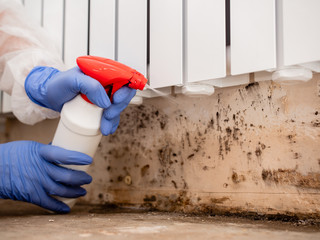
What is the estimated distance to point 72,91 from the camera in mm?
830

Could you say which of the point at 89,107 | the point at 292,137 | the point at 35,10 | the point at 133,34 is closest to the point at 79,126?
the point at 89,107

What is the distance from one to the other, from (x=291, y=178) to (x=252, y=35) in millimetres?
364

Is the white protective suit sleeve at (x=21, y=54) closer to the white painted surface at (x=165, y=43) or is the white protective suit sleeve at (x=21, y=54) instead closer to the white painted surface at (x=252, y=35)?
the white painted surface at (x=165, y=43)

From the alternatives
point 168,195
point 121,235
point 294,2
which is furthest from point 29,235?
point 294,2

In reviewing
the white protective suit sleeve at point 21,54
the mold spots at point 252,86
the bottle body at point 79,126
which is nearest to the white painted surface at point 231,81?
the mold spots at point 252,86

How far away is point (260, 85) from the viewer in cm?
86

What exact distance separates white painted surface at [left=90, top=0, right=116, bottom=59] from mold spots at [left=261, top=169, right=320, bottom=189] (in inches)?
22.1

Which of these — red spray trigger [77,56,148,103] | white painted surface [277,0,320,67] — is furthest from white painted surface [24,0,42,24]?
white painted surface [277,0,320,67]

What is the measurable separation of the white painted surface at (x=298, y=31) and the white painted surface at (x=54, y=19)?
2.48 ft

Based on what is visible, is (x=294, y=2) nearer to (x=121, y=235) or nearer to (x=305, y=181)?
(x=305, y=181)

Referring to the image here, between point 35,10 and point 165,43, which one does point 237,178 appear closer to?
point 165,43

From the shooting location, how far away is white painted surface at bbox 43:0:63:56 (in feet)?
3.71

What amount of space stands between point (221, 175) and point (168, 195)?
0.20 meters

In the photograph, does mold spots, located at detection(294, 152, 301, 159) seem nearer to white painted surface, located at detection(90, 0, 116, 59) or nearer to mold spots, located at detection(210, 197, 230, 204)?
mold spots, located at detection(210, 197, 230, 204)
